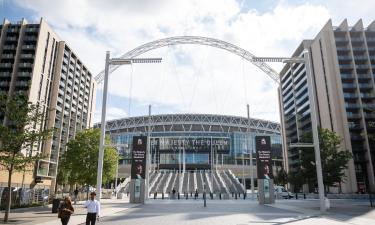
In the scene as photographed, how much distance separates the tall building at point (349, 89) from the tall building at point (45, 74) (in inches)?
2558

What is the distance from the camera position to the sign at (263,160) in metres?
39.4

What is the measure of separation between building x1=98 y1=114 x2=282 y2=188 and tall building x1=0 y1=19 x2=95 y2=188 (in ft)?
89.2

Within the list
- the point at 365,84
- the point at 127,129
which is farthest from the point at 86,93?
the point at 365,84

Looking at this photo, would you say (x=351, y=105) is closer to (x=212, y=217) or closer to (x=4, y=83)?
(x=212, y=217)

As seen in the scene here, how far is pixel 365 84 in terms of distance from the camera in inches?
3339

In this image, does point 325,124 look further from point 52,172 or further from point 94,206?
point 94,206

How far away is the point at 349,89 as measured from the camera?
84375mm

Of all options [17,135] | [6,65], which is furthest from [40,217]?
[6,65]

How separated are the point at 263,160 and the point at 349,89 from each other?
56.0 metres

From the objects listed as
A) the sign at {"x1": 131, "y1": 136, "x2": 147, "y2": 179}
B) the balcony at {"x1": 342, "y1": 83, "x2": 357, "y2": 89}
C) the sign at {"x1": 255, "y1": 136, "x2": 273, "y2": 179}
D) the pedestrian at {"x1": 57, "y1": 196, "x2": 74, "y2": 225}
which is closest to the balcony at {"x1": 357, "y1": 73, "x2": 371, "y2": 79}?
the balcony at {"x1": 342, "y1": 83, "x2": 357, "y2": 89}

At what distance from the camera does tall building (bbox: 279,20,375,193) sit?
258ft

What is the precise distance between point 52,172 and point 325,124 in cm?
7285

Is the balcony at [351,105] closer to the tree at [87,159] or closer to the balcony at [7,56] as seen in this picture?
the tree at [87,159]

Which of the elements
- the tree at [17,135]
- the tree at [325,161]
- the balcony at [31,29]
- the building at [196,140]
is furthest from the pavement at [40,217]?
the building at [196,140]
